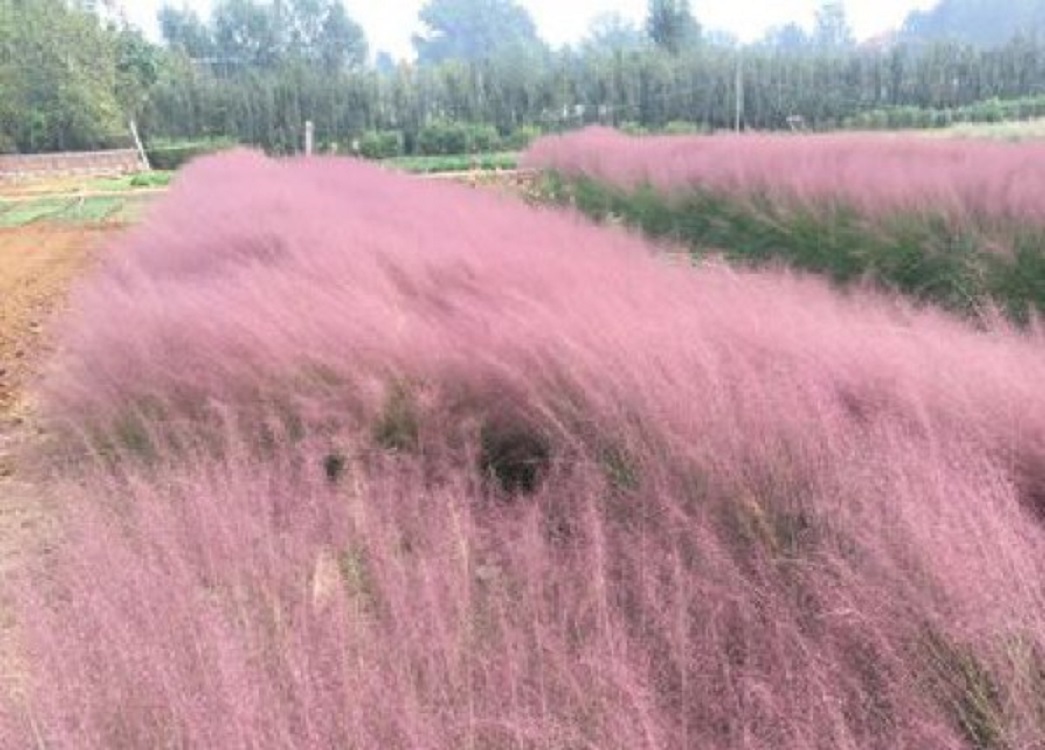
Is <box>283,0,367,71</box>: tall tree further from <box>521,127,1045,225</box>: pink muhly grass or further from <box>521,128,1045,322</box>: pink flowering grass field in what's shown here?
<box>521,128,1045,322</box>: pink flowering grass field

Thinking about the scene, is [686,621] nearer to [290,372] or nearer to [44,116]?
[290,372]

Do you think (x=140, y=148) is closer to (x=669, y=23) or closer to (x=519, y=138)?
(x=519, y=138)

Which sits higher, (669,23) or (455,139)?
(669,23)

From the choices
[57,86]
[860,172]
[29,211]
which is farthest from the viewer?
[57,86]

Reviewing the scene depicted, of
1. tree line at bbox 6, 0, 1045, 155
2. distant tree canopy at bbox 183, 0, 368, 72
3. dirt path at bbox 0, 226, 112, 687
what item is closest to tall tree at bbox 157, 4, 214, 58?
distant tree canopy at bbox 183, 0, 368, 72

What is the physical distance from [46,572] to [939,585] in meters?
2.21

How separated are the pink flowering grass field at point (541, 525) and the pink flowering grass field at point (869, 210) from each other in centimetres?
200

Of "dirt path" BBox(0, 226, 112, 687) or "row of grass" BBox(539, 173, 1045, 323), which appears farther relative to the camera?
"row of grass" BBox(539, 173, 1045, 323)

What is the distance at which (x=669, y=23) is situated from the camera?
49750 millimetres

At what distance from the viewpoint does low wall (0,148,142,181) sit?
32.6 m

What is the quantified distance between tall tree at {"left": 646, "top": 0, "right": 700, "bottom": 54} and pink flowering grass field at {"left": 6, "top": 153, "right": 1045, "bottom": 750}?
47276 millimetres

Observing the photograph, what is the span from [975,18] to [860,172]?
110m

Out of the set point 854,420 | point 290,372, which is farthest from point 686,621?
point 290,372

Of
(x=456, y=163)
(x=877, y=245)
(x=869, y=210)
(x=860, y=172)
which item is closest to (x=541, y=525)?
(x=877, y=245)
